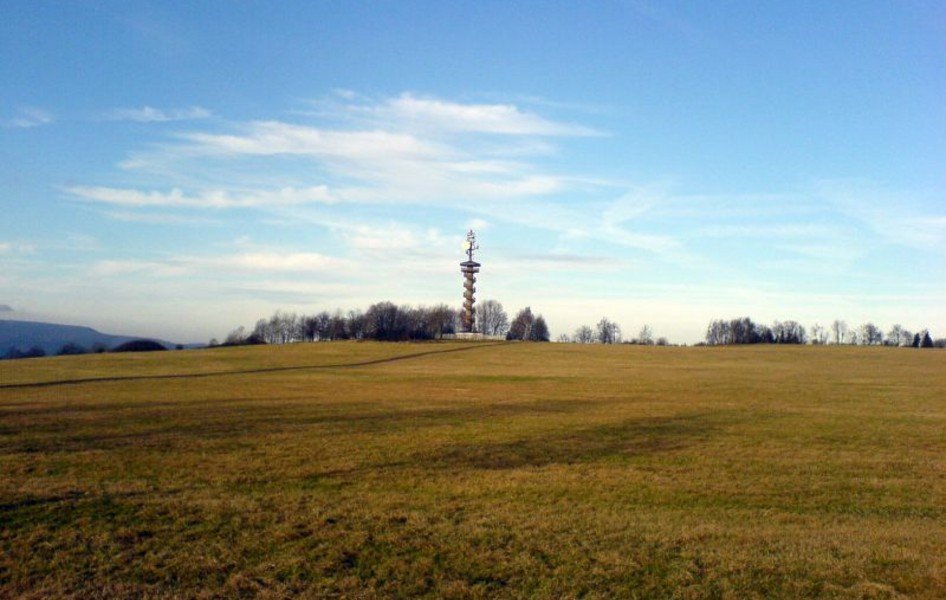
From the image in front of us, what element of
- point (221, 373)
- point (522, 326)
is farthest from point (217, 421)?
point (522, 326)

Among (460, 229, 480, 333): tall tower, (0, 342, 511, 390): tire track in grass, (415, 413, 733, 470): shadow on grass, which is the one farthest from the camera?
(460, 229, 480, 333): tall tower

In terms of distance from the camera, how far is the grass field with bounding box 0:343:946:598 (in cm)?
842

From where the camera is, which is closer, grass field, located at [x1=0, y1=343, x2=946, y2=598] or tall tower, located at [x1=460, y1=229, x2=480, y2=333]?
grass field, located at [x1=0, y1=343, x2=946, y2=598]

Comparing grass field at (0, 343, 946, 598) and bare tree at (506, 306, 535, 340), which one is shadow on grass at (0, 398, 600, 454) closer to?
grass field at (0, 343, 946, 598)

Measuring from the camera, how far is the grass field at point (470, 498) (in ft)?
27.6

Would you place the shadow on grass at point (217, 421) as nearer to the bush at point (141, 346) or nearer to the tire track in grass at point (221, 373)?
the tire track in grass at point (221, 373)

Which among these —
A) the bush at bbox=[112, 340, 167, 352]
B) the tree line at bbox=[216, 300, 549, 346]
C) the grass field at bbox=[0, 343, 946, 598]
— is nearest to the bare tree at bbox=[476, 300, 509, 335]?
the tree line at bbox=[216, 300, 549, 346]

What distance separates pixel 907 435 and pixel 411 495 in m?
16.1

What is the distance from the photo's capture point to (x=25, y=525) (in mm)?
10203

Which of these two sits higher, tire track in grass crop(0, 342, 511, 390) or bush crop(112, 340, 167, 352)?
bush crop(112, 340, 167, 352)

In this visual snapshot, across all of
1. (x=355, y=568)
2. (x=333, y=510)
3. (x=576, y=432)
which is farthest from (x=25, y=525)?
(x=576, y=432)

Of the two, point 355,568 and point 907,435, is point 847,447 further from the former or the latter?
point 355,568

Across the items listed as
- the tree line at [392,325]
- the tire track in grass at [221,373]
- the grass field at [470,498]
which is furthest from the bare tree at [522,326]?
the grass field at [470,498]

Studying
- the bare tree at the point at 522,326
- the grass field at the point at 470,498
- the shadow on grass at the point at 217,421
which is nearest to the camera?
the grass field at the point at 470,498
